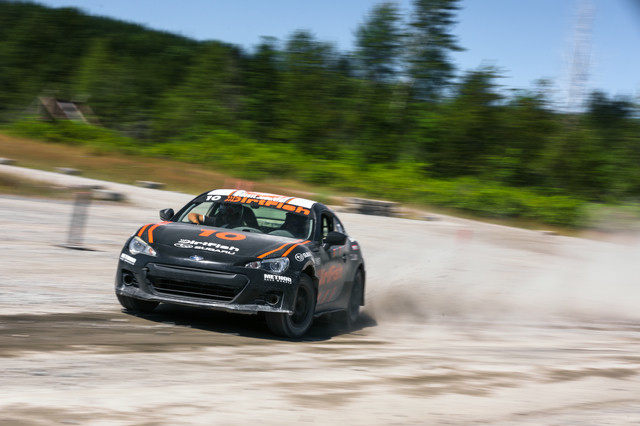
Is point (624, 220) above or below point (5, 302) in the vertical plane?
below

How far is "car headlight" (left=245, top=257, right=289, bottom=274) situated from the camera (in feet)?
25.2

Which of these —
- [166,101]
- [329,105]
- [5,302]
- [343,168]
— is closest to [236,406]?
[5,302]

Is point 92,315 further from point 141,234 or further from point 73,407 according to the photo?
point 73,407

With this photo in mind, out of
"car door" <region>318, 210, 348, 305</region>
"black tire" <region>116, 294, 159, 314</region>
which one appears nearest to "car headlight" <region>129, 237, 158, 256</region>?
"black tire" <region>116, 294, 159, 314</region>

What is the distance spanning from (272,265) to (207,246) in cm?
65

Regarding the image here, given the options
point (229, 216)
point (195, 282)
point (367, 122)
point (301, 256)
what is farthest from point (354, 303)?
point (367, 122)

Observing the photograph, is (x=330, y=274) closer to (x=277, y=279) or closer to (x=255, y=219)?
(x=255, y=219)

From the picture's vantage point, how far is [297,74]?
Answer: 213ft

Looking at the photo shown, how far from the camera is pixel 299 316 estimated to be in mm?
8211

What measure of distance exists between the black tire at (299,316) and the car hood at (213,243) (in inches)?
16.7

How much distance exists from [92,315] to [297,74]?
57.8 meters

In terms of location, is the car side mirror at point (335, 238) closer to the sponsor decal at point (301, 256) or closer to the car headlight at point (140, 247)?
the sponsor decal at point (301, 256)

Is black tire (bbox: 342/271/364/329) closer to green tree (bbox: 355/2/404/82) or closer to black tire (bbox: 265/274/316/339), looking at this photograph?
black tire (bbox: 265/274/316/339)

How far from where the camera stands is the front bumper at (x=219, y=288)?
760cm
